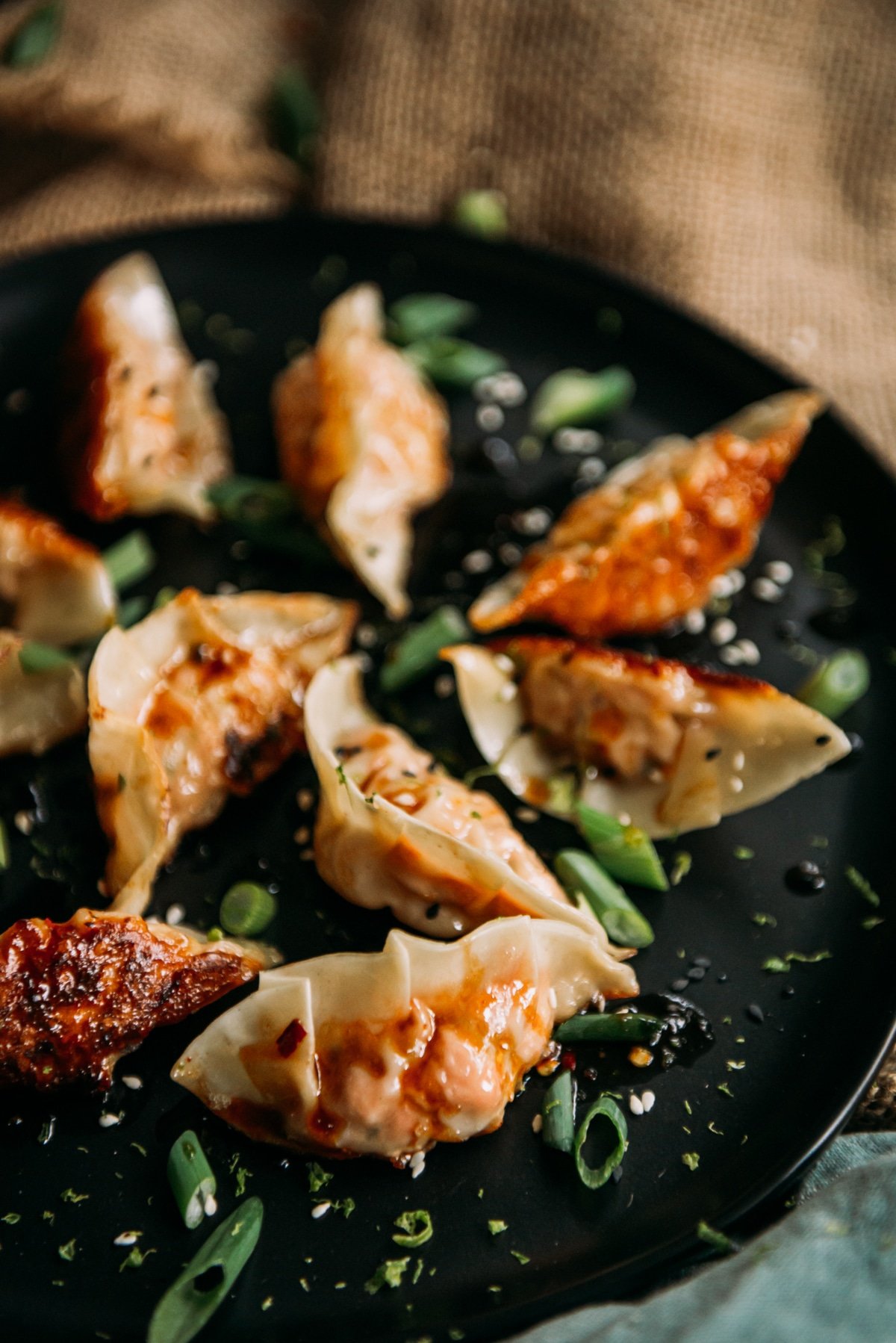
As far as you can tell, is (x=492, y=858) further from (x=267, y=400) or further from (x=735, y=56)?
(x=735, y=56)

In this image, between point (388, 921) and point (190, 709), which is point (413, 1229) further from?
point (190, 709)

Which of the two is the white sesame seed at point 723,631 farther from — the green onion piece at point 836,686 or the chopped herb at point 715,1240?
the chopped herb at point 715,1240

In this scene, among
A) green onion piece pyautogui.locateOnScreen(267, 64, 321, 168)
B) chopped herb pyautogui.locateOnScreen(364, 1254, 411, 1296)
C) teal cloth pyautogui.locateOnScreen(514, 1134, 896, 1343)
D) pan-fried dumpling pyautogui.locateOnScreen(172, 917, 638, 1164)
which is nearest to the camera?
teal cloth pyautogui.locateOnScreen(514, 1134, 896, 1343)

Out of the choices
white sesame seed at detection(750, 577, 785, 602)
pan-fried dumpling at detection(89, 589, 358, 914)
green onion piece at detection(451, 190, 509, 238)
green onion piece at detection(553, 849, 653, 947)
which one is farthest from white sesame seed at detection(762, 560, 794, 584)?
green onion piece at detection(451, 190, 509, 238)

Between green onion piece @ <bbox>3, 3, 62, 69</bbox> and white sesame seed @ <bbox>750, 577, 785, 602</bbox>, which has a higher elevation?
green onion piece @ <bbox>3, 3, 62, 69</bbox>

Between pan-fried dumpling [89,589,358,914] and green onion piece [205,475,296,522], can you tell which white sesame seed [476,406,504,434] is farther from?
pan-fried dumpling [89,589,358,914]

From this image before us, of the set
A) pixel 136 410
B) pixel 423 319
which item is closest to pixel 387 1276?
pixel 136 410
